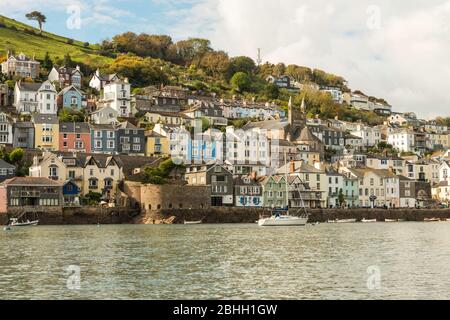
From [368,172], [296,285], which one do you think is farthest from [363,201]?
[296,285]

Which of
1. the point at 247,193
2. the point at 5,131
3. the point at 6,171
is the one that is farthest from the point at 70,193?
the point at 247,193

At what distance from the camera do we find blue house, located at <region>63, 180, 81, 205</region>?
85312 millimetres

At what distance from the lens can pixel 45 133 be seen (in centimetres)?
9969

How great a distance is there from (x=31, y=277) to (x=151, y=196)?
179 ft

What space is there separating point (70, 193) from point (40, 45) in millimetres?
86711

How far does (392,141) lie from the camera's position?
150m

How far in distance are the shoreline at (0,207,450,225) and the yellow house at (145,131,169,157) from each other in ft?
61.0

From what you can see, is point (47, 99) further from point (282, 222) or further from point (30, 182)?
point (282, 222)

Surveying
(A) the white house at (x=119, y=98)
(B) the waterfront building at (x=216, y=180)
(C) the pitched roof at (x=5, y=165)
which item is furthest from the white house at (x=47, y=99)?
(B) the waterfront building at (x=216, y=180)

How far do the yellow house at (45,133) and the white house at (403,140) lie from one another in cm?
7407

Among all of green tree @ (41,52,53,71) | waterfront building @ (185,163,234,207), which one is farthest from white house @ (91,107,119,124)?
green tree @ (41,52,53,71)

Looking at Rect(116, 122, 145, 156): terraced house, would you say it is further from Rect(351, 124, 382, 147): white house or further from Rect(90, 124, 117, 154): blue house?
Rect(351, 124, 382, 147): white house

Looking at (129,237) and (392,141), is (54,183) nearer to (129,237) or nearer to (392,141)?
(129,237)

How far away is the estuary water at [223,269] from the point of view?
2845cm
